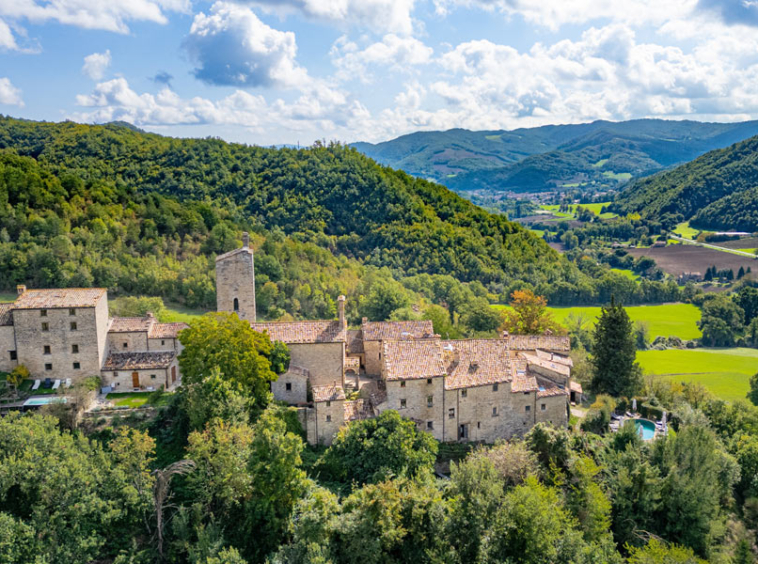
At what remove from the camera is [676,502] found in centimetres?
3509

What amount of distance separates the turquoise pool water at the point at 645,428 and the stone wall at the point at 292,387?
23.7m

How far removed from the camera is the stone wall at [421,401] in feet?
118

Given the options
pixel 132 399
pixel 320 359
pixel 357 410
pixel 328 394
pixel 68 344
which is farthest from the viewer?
pixel 320 359

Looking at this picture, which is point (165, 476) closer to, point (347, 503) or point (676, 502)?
point (347, 503)

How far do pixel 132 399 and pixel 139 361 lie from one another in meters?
2.96

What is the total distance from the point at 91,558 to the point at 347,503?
43.1 feet

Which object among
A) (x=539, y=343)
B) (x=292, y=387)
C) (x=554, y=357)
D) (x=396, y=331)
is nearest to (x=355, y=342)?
(x=396, y=331)

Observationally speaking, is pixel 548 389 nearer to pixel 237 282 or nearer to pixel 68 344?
pixel 237 282

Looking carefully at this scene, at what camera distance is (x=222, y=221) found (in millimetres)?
87062

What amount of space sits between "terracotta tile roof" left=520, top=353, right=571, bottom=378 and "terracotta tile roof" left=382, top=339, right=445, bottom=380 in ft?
30.2

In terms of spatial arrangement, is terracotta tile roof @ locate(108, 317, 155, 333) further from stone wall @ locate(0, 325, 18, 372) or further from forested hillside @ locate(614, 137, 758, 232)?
forested hillside @ locate(614, 137, 758, 232)

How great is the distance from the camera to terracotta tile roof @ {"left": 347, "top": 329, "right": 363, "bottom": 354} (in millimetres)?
43438

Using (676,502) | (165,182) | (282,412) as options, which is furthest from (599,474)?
(165,182)

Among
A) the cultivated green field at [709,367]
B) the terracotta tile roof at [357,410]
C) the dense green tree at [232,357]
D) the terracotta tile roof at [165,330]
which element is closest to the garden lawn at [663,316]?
the cultivated green field at [709,367]
